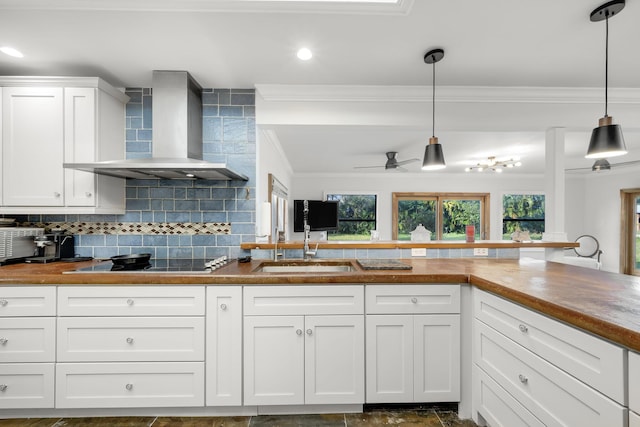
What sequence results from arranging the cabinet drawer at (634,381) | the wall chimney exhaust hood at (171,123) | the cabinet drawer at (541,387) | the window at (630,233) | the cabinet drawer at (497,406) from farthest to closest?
the window at (630,233) < the wall chimney exhaust hood at (171,123) < the cabinet drawer at (497,406) < the cabinet drawer at (541,387) < the cabinet drawer at (634,381)

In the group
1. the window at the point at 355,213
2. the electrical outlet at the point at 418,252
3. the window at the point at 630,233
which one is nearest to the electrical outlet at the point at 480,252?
the electrical outlet at the point at 418,252

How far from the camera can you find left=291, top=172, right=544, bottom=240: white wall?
6.63m

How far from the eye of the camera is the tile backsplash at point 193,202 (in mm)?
2281

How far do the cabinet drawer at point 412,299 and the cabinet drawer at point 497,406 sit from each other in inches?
14.6

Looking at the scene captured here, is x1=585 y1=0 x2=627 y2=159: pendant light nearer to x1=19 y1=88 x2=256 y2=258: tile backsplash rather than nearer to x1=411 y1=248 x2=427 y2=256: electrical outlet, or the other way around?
x1=411 y1=248 x2=427 y2=256: electrical outlet

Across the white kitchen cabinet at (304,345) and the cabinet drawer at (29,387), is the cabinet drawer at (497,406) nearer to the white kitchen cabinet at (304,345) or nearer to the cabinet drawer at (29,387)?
the white kitchen cabinet at (304,345)

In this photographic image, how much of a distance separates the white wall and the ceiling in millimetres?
4201

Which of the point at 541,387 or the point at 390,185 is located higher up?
the point at 390,185

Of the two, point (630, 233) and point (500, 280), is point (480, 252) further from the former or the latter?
point (630, 233)

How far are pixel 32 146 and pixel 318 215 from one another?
4.61 meters

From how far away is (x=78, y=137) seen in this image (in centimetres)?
200

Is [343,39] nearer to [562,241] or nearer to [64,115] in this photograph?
[64,115]

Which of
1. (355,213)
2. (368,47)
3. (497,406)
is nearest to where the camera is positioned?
(497,406)

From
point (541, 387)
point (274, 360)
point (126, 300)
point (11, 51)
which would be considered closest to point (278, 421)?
point (274, 360)
